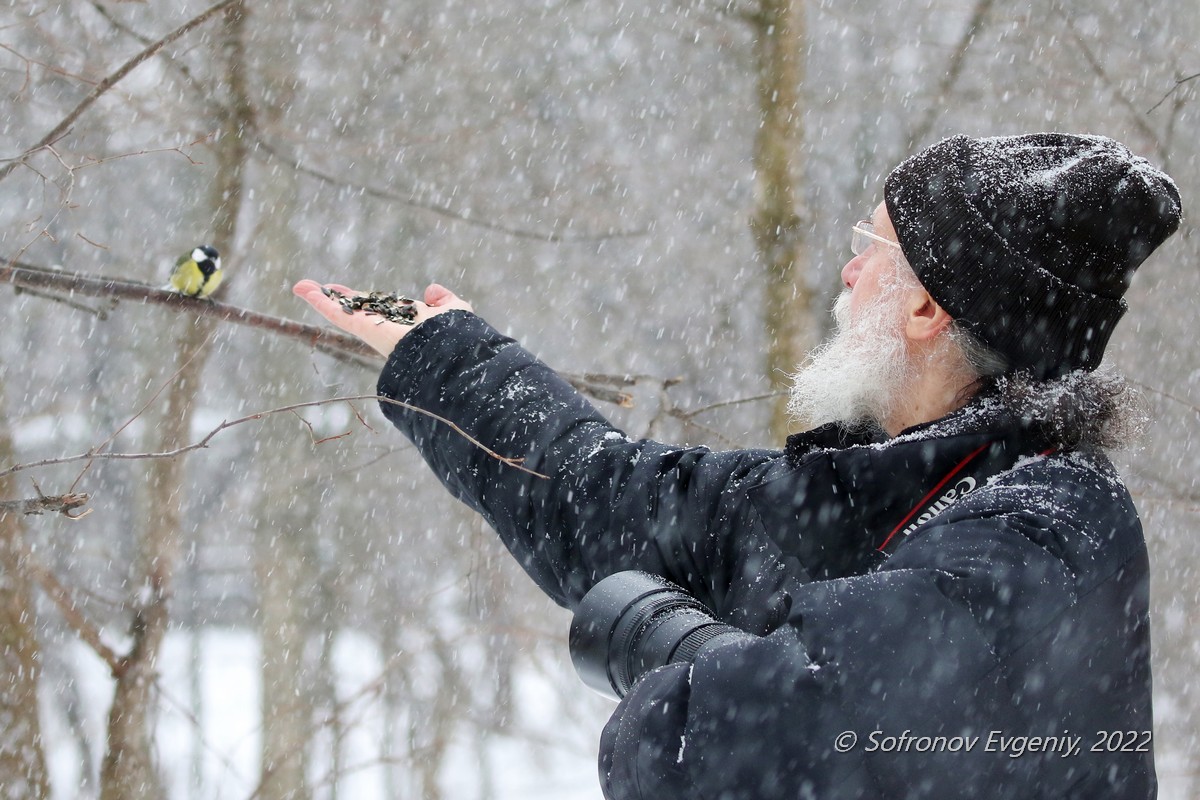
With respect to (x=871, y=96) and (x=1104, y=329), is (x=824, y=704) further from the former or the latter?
(x=871, y=96)

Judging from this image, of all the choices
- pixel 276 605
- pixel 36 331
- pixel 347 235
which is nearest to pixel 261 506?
pixel 276 605

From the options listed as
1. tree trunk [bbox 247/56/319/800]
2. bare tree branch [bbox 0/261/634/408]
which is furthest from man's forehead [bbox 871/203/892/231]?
tree trunk [bbox 247/56/319/800]

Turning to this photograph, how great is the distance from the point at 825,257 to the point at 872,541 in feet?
15.1

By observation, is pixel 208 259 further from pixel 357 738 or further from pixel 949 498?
pixel 357 738

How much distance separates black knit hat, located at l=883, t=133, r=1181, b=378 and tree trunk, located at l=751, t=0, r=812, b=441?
8.49ft

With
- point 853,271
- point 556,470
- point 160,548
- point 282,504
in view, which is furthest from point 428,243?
point 853,271

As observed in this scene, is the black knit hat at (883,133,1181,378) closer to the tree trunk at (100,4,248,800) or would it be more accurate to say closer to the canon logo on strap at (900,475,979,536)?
the canon logo on strap at (900,475,979,536)

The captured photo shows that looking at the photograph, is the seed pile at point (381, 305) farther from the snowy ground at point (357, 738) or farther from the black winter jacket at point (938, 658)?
the snowy ground at point (357, 738)

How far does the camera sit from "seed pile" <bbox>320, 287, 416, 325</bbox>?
2.29 m

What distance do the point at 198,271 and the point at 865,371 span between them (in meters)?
2.90

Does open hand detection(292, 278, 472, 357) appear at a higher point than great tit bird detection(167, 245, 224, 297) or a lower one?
lower

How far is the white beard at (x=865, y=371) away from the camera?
5.33 ft

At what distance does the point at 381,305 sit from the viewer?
231 centimetres

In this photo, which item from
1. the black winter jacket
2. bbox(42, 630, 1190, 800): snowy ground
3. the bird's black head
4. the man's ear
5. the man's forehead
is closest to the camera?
the black winter jacket
